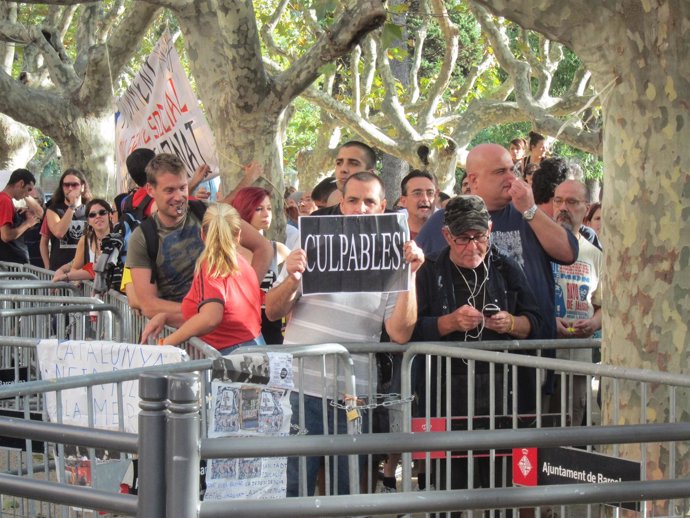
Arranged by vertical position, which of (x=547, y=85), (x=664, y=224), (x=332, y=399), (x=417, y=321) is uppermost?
(x=547, y=85)

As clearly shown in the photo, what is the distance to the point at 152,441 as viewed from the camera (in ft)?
9.20

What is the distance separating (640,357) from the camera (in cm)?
503

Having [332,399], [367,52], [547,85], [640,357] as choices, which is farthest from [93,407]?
[367,52]

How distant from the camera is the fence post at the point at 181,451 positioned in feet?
9.15

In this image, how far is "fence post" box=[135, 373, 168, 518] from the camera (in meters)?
2.80

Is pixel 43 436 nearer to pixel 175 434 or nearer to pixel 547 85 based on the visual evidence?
pixel 175 434

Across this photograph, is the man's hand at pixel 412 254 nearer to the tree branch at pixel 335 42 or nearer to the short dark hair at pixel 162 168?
the short dark hair at pixel 162 168

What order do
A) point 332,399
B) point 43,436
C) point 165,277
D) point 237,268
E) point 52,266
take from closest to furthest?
point 43,436
point 332,399
point 237,268
point 165,277
point 52,266

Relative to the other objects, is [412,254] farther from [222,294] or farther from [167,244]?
[167,244]

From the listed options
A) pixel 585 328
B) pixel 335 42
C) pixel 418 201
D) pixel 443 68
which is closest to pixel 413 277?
pixel 585 328

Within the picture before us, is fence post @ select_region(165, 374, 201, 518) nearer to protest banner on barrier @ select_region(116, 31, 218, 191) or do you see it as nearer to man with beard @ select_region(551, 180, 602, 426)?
man with beard @ select_region(551, 180, 602, 426)

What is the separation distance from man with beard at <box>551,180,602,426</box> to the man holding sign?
1.40 meters

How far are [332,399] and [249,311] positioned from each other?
2.64 ft

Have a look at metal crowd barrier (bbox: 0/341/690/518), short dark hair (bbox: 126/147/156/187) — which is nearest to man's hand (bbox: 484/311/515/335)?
metal crowd barrier (bbox: 0/341/690/518)
